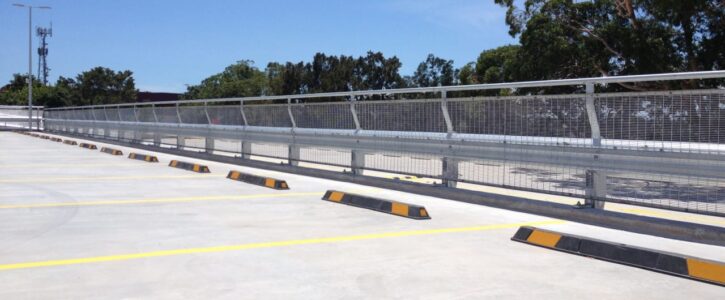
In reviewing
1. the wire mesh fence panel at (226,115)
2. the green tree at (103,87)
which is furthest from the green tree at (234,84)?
the wire mesh fence panel at (226,115)

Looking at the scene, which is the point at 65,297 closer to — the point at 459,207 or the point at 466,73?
the point at 459,207

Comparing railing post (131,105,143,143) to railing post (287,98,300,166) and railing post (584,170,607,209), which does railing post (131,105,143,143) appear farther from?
railing post (584,170,607,209)

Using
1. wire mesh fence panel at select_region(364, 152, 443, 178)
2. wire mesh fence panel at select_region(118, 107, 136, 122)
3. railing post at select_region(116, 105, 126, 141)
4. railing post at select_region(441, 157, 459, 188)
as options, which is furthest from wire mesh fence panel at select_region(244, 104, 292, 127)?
railing post at select_region(116, 105, 126, 141)

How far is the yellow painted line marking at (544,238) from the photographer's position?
21.1ft

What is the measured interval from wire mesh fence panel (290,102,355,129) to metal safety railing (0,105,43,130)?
35025mm

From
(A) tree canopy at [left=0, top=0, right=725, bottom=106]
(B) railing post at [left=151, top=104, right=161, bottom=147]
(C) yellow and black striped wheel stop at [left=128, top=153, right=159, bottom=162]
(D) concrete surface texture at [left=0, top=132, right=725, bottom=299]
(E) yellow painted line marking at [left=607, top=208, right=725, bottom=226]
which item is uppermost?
(A) tree canopy at [left=0, top=0, right=725, bottom=106]

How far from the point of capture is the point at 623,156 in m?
7.42

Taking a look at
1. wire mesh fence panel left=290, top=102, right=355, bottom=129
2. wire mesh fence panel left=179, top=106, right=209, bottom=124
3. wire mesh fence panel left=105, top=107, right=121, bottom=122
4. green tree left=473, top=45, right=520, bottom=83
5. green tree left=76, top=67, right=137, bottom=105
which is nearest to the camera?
wire mesh fence panel left=290, top=102, right=355, bottom=129

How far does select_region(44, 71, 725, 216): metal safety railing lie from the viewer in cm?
692

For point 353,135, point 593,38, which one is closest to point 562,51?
point 593,38

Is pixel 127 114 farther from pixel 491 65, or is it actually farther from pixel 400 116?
pixel 491 65

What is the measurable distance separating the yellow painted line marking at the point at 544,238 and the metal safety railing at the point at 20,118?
4303cm

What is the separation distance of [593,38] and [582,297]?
52.7 ft

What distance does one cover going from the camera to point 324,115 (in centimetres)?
1336
